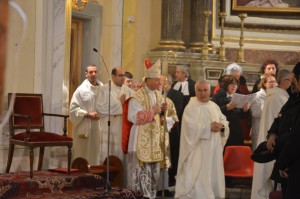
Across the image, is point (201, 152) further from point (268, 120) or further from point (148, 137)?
point (268, 120)

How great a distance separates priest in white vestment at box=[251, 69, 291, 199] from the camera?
8.32 m

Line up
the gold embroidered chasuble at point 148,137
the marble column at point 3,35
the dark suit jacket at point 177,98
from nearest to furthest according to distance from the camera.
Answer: the marble column at point 3,35, the gold embroidered chasuble at point 148,137, the dark suit jacket at point 177,98

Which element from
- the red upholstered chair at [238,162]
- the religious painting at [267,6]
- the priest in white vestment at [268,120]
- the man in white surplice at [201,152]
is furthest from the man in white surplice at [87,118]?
the religious painting at [267,6]

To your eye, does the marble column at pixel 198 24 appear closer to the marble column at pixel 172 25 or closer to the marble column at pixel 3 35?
the marble column at pixel 172 25

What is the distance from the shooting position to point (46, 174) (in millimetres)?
8219

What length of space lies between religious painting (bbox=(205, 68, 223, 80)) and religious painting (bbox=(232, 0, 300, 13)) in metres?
1.86

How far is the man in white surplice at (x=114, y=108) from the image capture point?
9.83 meters

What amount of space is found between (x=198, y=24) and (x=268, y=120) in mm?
5615

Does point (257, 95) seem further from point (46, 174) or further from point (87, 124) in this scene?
point (46, 174)

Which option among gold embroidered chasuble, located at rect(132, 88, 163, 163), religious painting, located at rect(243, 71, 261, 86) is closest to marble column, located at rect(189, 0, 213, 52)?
religious painting, located at rect(243, 71, 261, 86)

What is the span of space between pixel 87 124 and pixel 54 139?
2022mm

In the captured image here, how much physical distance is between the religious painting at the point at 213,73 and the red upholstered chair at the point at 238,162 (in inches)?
151

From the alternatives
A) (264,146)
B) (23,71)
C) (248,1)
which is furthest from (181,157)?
(248,1)

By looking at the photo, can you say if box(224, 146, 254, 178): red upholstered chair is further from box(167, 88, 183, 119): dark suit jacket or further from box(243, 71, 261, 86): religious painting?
box(243, 71, 261, 86): religious painting
